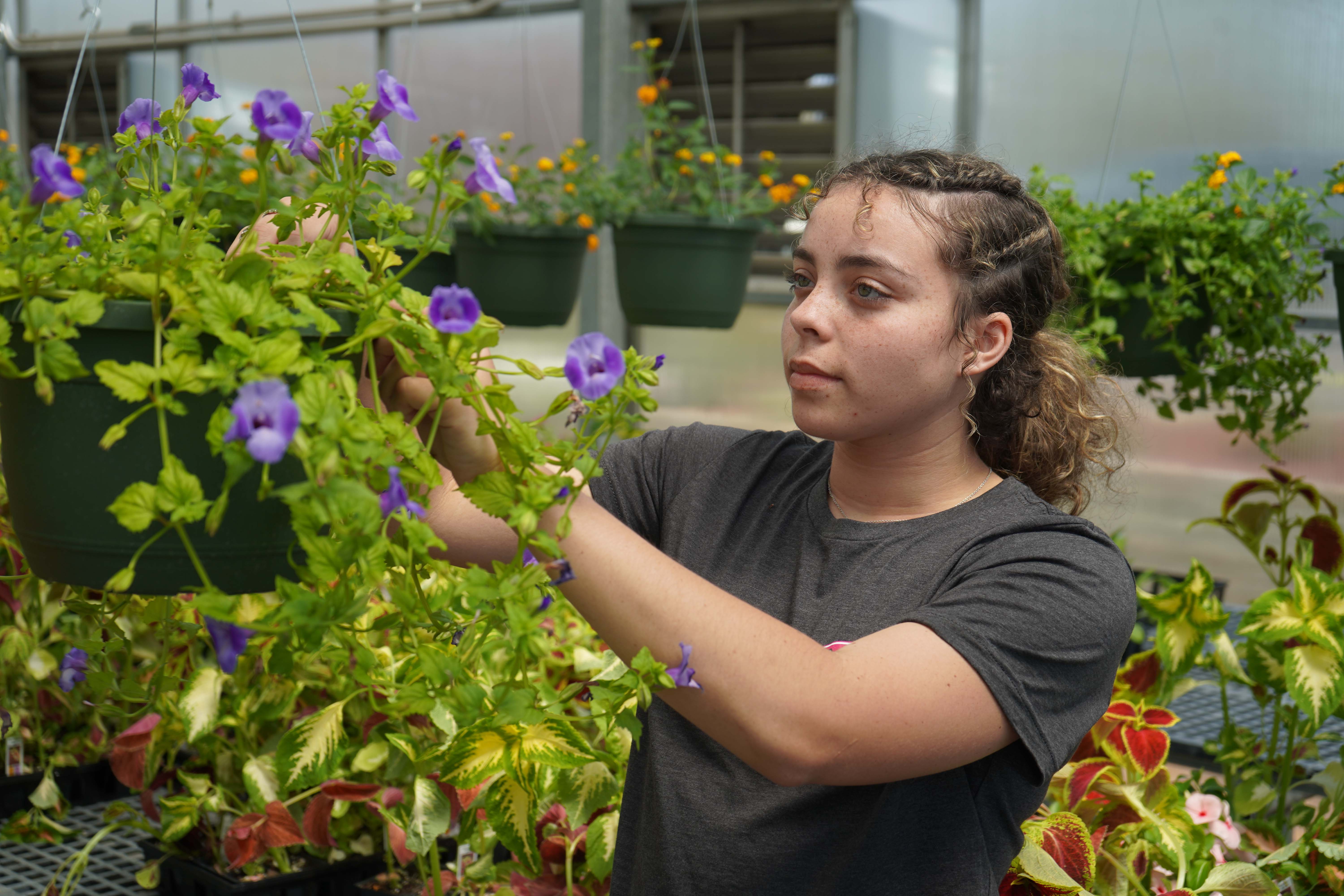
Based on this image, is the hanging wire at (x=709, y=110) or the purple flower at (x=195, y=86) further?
the hanging wire at (x=709, y=110)

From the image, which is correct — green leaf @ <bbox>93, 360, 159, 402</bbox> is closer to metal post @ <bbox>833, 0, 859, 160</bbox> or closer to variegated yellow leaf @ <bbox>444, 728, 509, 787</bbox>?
variegated yellow leaf @ <bbox>444, 728, 509, 787</bbox>

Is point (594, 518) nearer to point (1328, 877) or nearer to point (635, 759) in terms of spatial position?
point (635, 759)

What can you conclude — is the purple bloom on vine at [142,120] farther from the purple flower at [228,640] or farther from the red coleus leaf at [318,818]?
the red coleus leaf at [318,818]

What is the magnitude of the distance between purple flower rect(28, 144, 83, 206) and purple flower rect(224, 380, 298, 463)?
135 millimetres

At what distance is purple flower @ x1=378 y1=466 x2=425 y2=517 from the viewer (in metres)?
0.50

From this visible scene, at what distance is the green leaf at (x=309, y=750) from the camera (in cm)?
79

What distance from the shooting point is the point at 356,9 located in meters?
3.23

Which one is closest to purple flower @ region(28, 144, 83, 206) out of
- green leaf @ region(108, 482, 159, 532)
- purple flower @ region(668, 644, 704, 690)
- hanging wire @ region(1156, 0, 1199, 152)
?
green leaf @ region(108, 482, 159, 532)

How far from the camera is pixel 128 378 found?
53 cm

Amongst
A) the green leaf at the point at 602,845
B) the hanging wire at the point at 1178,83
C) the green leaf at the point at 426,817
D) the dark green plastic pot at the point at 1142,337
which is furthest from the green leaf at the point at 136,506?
the hanging wire at the point at 1178,83

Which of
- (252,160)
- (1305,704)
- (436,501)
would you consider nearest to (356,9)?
(252,160)

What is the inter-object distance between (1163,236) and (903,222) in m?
1.09

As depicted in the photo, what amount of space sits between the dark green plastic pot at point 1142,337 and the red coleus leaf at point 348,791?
125 cm

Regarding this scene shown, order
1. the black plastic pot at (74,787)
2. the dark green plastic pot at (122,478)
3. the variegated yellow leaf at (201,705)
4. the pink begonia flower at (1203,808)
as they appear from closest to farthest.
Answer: the dark green plastic pot at (122,478) → the variegated yellow leaf at (201,705) → the pink begonia flower at (1203,808) → the black plastic pot at (74,787)
